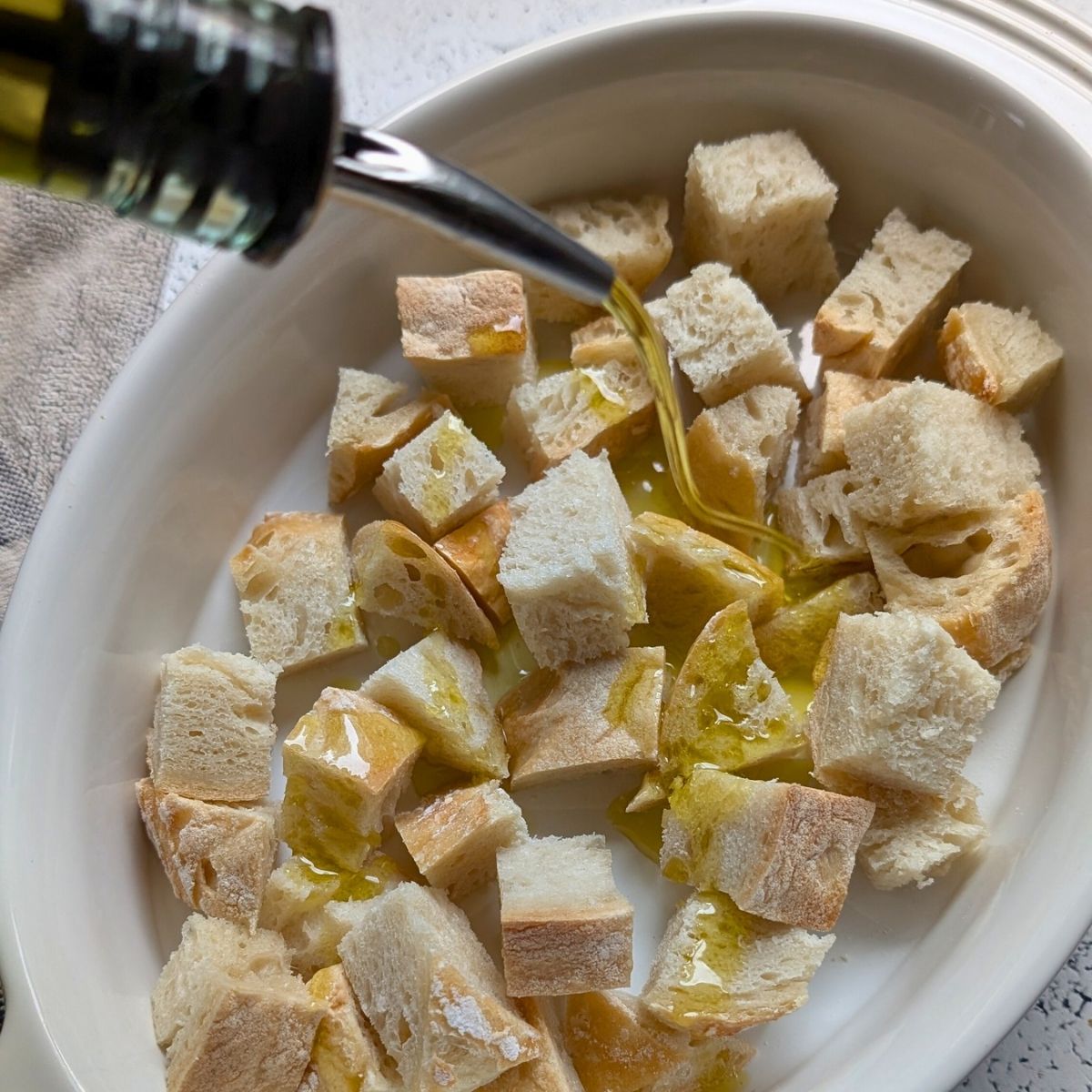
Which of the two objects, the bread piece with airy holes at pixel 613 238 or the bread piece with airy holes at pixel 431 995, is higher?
the bread piece with airy holes at pixel 613 238

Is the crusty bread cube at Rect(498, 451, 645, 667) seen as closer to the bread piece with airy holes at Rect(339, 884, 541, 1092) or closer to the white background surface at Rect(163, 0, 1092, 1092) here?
the bread piece with airy holes at Rect(339, 884, 541, 1092)

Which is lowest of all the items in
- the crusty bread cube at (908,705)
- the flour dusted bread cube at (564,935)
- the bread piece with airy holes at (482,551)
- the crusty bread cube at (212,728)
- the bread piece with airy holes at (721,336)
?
the crusty bread cube at (212,728)

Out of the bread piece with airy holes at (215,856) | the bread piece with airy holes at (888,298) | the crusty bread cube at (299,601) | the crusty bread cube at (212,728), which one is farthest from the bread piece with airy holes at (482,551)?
the bread piece with airy holes at (888,298)

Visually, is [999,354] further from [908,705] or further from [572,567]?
[572,567]

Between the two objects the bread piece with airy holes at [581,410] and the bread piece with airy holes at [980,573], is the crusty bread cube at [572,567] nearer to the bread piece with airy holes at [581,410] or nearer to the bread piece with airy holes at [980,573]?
the bread piece with airy holes at [581,410]

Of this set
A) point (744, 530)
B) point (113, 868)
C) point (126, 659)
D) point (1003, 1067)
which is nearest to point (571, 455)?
point (744, 530)

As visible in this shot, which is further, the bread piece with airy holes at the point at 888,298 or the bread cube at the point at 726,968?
the bread piece with airy holes at the point at 888,298

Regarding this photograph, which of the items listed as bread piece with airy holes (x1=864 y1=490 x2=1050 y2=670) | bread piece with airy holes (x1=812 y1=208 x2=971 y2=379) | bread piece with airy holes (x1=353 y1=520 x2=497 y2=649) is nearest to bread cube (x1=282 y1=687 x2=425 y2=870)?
bread piece with airy holes (x1=353 y1=520 x2=497 y2=649)

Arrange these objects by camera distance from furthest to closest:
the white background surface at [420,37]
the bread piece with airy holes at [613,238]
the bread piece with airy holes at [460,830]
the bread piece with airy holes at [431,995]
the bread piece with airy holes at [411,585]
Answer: the white background surface at [420,37] < the bread piece with airy holes at [613,238] < the bread piece with airy holes at [411,585] < the bread piece with airy holes at [460,830] < the bread piece with airy holes at [431,995]

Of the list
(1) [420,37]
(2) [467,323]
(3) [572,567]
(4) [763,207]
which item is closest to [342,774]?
(3) [572,567]
